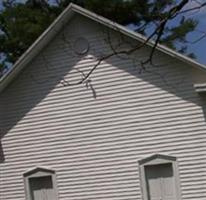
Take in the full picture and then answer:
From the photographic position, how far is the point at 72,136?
17359 millimetres

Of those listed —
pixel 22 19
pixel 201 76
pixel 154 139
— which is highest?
pixel 22 19

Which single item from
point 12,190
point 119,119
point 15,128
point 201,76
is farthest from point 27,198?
point 201,76

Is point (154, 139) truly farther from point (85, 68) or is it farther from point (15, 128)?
point (15, 128)

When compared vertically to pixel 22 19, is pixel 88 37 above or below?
below

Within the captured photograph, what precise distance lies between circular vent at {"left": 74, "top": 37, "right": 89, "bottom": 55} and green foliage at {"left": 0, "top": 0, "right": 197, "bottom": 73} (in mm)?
12871

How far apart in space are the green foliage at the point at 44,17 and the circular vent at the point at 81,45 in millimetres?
12871

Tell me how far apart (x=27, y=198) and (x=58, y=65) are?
3.82 m

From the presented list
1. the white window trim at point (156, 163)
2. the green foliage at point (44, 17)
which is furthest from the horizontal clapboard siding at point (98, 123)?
the green foliage at point (44, 17)

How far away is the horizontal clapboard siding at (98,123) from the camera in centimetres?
1594

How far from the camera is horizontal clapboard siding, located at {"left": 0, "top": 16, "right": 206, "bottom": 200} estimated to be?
627 inches

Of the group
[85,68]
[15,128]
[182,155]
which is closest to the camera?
[182,155]

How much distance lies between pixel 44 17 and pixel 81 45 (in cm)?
1536

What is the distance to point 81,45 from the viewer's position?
1727 centimetres

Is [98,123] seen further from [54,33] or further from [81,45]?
[54,33]
